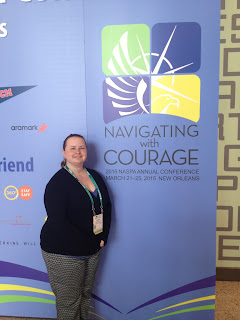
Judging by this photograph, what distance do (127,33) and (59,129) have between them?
32.5 inches

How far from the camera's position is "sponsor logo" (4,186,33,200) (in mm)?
2154

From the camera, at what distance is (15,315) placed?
232 cm

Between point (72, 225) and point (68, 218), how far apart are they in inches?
2.1

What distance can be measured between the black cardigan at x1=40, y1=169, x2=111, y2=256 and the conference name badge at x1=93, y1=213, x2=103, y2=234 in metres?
0.03

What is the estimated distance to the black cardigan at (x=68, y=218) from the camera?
1791 millimetres

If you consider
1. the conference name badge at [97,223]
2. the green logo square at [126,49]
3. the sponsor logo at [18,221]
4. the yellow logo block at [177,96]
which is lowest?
the sponsor logo at [18,221]

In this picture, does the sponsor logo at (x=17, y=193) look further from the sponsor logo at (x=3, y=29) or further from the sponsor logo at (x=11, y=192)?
the sponsor logo at (x=3, y=29)

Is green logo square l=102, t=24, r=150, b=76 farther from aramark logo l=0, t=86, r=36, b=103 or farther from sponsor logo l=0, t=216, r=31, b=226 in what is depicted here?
sponsor logo l=0, t=216, r=31, b=226

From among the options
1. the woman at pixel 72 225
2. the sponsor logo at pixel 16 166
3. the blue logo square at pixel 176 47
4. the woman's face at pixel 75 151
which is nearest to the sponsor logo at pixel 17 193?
the sponsor logo at pixel 16 166

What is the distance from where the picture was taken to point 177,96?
1.95m

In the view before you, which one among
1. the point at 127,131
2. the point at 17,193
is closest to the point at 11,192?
the point at 17,193

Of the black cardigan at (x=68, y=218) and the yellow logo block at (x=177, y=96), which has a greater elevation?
the yellow logo block at (x=177, y=96)

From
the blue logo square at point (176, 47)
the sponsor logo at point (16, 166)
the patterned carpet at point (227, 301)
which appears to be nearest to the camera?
the blue logo square at point (176, 47)

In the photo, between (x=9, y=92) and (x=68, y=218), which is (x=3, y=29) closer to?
(x=9, y=92)
